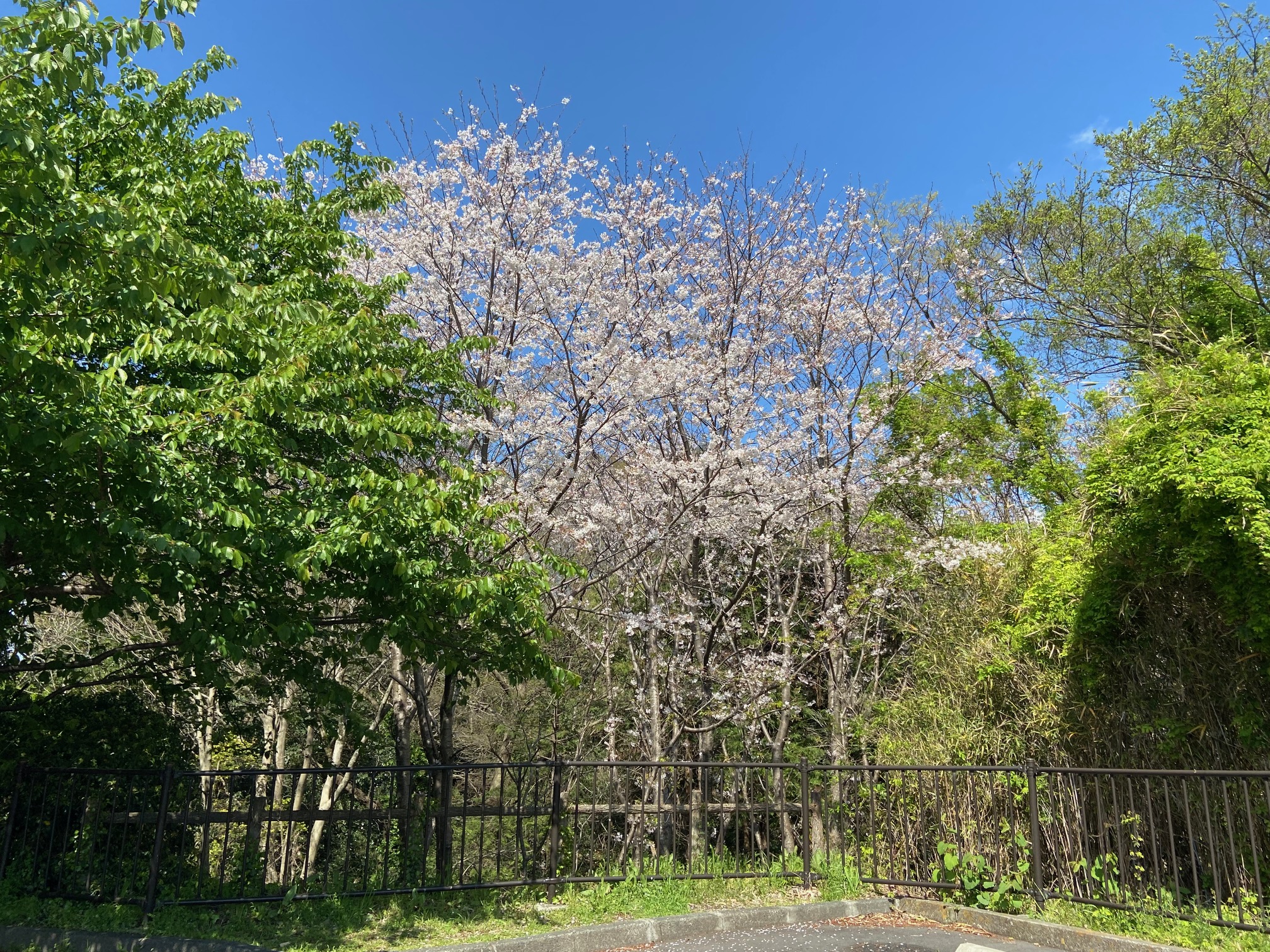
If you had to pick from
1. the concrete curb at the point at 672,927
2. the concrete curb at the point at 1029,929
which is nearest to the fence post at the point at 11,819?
the concrete curb at the point at 672,927

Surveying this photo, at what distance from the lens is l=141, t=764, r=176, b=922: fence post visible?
5.89 metres

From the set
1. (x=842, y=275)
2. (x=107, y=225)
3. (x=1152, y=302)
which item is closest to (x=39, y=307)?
(x=107, y=225)

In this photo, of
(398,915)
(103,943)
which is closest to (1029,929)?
(398,915)

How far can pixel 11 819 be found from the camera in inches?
255

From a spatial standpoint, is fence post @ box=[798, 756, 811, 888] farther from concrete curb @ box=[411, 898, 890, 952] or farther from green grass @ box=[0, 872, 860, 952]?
concrete curb @ box=[411, 898, 890, 952]

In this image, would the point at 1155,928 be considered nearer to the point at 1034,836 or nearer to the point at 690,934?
the point at 1034,836

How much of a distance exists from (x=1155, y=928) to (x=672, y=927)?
343 centimetres

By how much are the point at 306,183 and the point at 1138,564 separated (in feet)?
28.8

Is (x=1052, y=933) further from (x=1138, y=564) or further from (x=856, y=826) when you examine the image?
(x=1138, y=564)

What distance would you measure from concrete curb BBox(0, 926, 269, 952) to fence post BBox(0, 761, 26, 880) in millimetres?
1133

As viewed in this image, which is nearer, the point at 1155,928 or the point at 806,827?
the point at 1155,928

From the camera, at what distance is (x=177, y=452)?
5.14 m

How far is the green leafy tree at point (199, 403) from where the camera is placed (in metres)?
3.57

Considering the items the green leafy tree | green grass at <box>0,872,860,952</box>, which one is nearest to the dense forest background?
the green leafy tree
